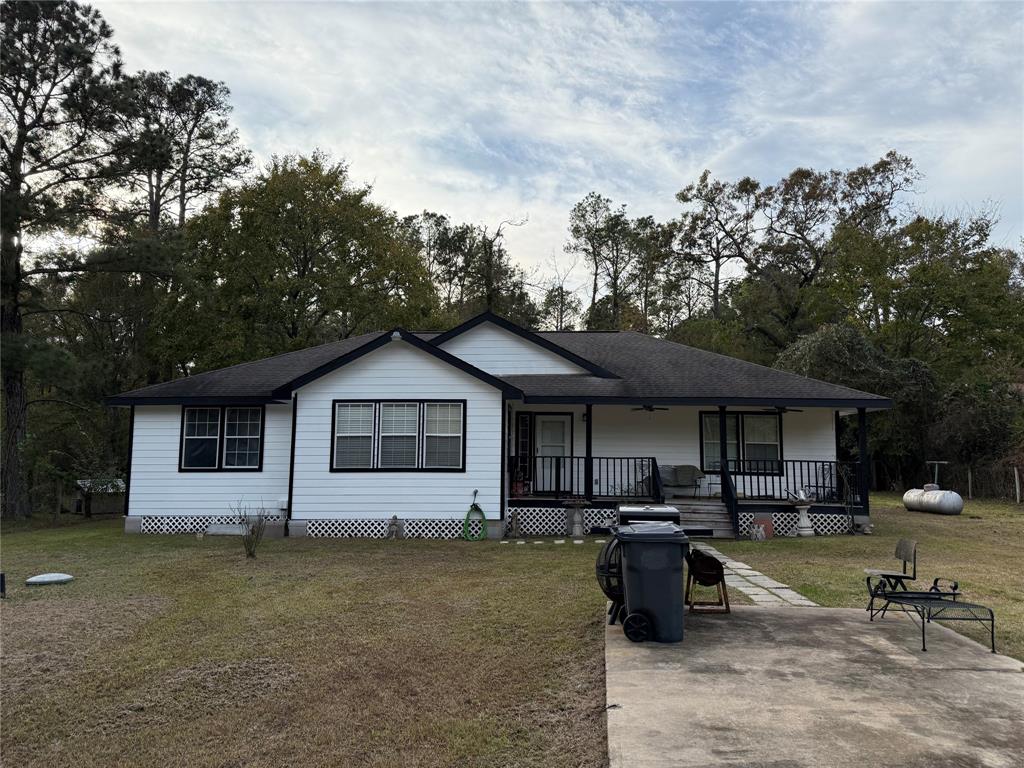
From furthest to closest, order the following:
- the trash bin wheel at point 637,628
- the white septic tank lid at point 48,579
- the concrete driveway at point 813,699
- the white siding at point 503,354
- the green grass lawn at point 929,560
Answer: the white siding at point 503,354, the white septic tank lid at point 48,579, the green grass lawn at point 929,560, the trash bin wheel at point 637,628, the concrete driveway at point 813,699

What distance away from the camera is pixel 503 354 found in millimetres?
16438

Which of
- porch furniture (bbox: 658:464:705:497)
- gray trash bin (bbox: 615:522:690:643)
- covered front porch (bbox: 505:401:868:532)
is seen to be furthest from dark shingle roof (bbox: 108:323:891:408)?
gray trash bin (bbox: 615:522:690:643)

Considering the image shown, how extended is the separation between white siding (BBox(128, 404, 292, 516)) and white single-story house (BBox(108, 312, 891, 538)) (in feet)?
0.10

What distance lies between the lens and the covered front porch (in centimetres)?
1531

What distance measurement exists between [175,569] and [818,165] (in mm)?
36201

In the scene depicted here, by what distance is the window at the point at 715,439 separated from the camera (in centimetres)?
1599

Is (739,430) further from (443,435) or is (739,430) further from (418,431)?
(418,431)

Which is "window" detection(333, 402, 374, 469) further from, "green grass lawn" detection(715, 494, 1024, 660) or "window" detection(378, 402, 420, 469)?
"green grass lawn" detection(715, 494, 1024, 660)

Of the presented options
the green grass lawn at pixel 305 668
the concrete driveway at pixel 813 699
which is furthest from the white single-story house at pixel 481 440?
the concrete driveway at pixel 813 699

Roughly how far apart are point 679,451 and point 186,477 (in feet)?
37.3

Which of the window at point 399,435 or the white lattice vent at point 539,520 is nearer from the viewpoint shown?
the window at point 399,435

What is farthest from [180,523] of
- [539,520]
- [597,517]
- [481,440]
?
[597,517]

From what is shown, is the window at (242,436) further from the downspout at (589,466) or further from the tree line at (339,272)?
the downspout at (589,466)

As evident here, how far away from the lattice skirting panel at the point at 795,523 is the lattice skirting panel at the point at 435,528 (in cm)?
567
